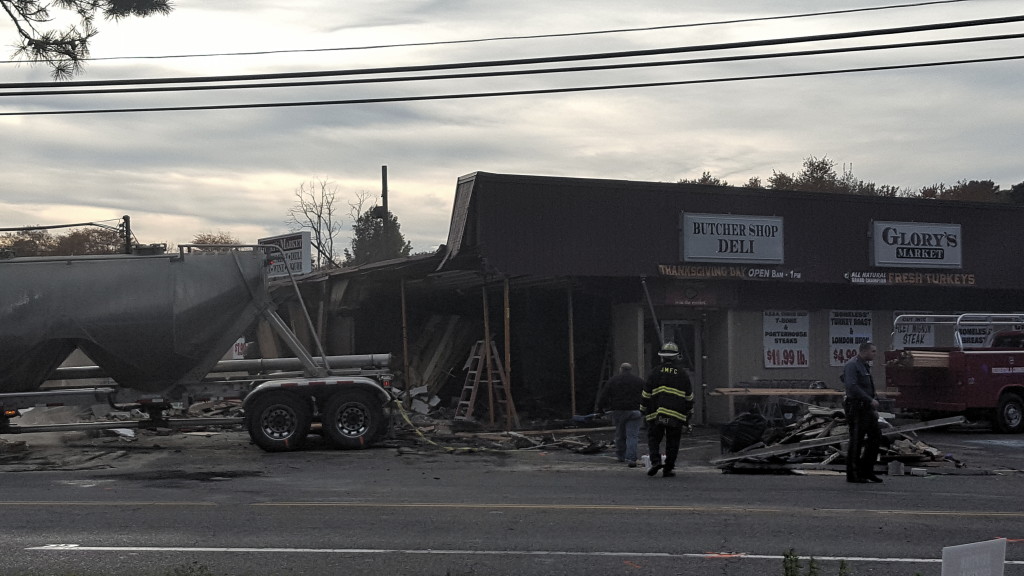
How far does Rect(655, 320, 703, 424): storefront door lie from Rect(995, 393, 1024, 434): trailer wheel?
5.77 meters

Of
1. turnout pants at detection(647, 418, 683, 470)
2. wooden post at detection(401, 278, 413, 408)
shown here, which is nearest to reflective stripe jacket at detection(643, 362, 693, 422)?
turnout pants at detection(647, 418, 683, 470)

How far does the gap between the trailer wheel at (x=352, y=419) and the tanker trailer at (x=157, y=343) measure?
0.02 meters

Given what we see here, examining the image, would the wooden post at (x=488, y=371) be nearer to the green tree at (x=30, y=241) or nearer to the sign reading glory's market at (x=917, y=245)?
the sign reading glory's market at (x=917, y=245)

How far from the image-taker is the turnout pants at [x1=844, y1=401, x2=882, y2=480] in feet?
40.5

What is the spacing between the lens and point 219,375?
17.7 m

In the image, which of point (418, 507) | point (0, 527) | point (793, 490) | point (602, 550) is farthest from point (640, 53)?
point (0, 527)

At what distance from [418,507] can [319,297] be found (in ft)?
47.3

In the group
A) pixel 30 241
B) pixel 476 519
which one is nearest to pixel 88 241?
pixel 30 241

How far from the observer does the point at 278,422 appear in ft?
54.0

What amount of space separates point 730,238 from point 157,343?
37.7ft

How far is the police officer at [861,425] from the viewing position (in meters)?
12.4

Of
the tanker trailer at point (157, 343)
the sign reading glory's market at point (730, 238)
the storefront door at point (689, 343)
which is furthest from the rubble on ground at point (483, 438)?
the sign reading glory's market at point (730, 238)

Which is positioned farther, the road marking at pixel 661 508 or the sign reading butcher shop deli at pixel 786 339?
the sign reading butcher shop deli at pixel 786 339

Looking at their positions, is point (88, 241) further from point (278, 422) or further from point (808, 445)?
point (808, 445)
